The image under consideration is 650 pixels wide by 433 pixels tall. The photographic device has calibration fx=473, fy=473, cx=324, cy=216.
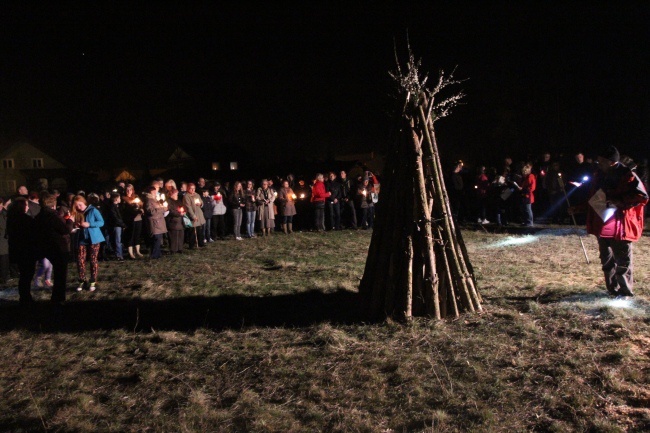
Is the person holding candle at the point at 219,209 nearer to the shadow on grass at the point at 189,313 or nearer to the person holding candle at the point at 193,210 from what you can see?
the person holding candle at the point at 193,210

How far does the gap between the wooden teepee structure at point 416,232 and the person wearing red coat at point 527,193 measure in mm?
10531

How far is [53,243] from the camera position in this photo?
7.93 metres

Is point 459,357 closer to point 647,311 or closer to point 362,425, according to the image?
point 362,425

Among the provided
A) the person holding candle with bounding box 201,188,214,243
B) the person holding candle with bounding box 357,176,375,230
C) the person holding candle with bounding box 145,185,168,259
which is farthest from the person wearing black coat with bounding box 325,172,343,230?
the person holding candle with bounding box 145,185,168,259

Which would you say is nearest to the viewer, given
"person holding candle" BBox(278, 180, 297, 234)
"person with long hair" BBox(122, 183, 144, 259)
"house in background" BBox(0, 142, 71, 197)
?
"person with long hair" BBox(122, 183, 144, 259)

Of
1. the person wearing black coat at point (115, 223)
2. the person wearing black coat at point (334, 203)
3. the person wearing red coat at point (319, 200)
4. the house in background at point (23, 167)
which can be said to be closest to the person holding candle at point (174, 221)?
the person wearing black coat at point (115, 223)

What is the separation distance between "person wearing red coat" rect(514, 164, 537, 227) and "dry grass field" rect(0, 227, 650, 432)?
728 centimetres

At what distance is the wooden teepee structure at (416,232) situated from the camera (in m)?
6.06

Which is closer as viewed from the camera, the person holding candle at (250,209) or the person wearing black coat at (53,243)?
the person wearing black coat at (53,243)

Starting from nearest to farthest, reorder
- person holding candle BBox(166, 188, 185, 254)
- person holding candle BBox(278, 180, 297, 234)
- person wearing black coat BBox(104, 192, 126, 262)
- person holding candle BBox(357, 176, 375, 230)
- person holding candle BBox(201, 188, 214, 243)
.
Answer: person wearing black coat BBox(104, 192, 126, 262) < person holding candle BBox(166, 188, 185, 254) < person holding candle BBox(201, 188, 214, 243) < person holding candle BBox(278, 180, 297, 234) < person holding candle BBox(357, 176, 375, 230)

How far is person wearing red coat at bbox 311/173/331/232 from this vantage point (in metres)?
16.9

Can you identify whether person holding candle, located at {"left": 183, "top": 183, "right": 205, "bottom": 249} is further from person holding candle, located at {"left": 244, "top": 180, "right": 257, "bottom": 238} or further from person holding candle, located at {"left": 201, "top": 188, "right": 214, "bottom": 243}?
person holding candle, located at {"left": 244, "top": 180, "right": 257, "bottom": 238}

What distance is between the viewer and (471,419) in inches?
153

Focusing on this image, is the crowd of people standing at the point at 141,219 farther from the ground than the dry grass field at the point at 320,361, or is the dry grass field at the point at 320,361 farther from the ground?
the crowd of people standing at the point at 141,219
